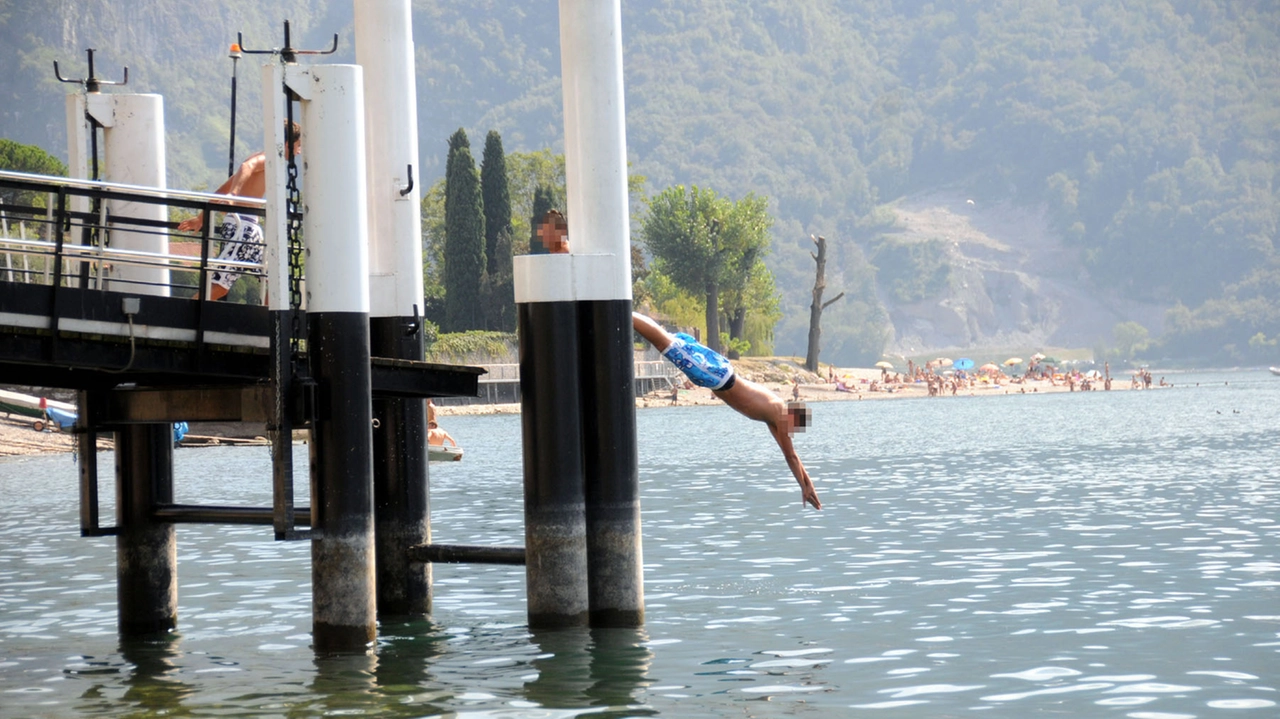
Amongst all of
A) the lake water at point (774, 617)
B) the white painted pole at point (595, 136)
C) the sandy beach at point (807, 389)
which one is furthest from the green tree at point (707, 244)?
the white painted pole at point (595, 136)

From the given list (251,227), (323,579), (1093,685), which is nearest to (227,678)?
(323,579)

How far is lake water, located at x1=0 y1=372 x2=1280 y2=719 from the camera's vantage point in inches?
555

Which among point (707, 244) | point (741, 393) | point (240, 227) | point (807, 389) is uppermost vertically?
point (707, 244)

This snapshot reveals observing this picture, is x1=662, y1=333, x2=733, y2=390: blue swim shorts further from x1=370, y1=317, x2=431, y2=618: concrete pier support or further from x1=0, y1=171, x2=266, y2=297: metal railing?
x1=0, y1=171, x2=266, y2=297: metal railing

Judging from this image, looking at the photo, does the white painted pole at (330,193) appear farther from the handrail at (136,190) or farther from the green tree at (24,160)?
the green tree at (24,160)

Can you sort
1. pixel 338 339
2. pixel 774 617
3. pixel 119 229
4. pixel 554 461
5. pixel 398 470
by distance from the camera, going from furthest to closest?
pixel 774 617 < pixel 398 470 < pixel 554 461 < pixel 119 229 < pixel 338 339

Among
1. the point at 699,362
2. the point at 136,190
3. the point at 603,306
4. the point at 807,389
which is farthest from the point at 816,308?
the point at 136,190

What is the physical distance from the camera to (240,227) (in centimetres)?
1593

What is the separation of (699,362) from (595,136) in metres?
2.36

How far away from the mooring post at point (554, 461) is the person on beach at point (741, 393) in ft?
3.20

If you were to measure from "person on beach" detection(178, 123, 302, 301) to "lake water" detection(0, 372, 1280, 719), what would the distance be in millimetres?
3648

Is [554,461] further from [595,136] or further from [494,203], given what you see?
[494,203]

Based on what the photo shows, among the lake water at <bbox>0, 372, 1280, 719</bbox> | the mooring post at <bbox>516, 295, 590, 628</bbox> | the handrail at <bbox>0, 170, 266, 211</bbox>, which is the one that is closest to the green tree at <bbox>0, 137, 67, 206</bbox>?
the lake water at <bbox>0, 372, 1280, 719</bbox>

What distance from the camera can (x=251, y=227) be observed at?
1597 centimetres
